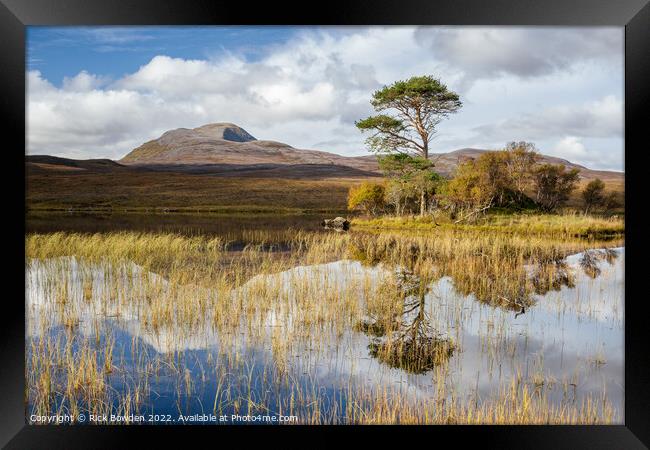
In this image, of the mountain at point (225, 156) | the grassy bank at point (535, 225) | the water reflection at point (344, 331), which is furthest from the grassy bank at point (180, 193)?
the water reflection at point (344, 331)

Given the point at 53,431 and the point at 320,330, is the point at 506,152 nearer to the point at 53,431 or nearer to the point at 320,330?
the point at 320,330

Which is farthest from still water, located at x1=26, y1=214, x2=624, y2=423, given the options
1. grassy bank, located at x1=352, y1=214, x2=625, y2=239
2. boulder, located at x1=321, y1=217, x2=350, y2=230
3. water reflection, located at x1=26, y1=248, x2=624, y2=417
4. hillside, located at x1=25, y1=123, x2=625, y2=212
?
hillside, located at x1=25, y1=123, x2=625, y2=212

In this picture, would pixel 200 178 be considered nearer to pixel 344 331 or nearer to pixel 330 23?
pixel 344 331

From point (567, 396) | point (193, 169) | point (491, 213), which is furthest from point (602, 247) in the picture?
point (193, 169)

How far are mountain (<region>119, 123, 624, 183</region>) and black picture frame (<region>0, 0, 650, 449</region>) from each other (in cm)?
2781

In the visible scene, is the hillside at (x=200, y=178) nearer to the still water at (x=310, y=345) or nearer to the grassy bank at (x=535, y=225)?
the grassy bank at (x=535, y=225)

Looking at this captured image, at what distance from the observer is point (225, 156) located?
134ft

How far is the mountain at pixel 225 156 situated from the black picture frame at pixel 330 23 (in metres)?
27.8

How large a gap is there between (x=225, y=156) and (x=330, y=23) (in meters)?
38.0

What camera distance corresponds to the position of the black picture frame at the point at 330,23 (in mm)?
3895

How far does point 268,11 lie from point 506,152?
48.6 feet

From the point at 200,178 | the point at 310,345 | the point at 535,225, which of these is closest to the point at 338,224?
the point at 535,225
